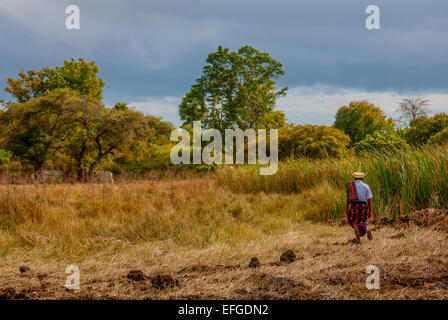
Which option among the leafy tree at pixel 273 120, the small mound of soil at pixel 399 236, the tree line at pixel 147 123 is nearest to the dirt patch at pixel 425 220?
the small mound of soil at pixel 399 236

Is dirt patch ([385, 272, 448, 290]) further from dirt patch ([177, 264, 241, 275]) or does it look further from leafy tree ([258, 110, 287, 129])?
leafy tree ([258, 110, 287, 129])

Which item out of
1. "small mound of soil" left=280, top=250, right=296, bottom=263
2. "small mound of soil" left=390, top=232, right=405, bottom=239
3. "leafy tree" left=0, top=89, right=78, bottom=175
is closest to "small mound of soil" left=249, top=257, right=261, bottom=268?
"small mound of soil" left=280, top=250, right=296, bottom=263

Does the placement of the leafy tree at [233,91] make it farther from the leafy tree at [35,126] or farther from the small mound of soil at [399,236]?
the small mound of soil at [399,236]

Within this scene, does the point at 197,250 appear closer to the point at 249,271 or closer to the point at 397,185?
the point at 249,271

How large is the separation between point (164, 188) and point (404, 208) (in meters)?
6.12

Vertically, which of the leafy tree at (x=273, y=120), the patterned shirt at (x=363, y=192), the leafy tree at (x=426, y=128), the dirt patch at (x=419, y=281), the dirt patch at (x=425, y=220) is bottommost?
the dirt patch at (x=419, y=281)

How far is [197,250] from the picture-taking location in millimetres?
Answer: 4770

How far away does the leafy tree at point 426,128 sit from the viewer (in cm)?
2594

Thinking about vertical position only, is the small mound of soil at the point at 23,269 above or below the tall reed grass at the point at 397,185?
below

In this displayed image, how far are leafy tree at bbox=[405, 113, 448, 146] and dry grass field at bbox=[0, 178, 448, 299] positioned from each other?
2269 centimetres

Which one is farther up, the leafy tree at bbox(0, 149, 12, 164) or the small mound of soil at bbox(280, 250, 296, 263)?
the leafy tree at bbox(0, 149, 12, 164)

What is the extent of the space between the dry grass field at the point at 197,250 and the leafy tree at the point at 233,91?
63.9 ft

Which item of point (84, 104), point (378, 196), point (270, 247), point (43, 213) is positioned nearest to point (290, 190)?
point (378, 196)

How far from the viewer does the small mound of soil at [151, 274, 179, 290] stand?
11.0 ft
